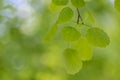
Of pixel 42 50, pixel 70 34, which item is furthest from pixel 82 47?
pixel 42 50

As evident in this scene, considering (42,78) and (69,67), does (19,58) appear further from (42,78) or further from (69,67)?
(69,67)

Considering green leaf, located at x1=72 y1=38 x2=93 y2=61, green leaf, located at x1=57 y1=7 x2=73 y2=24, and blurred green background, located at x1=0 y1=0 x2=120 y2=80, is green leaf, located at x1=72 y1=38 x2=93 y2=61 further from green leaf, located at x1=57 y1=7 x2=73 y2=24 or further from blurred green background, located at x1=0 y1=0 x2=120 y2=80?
blurred green background, located at x1=0 y1=0 x2=120 y2=80

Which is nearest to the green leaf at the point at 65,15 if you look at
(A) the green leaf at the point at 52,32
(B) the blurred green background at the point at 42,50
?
(A) the green leaf at the point at 52,32

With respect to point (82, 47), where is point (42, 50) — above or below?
below

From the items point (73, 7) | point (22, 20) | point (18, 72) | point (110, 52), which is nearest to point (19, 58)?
point (18, 72)

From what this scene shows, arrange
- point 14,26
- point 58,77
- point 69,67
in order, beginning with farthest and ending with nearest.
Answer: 1. point 58,77
2. point 14,26
3. point 69,67

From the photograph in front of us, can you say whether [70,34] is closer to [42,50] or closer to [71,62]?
[71,62]
